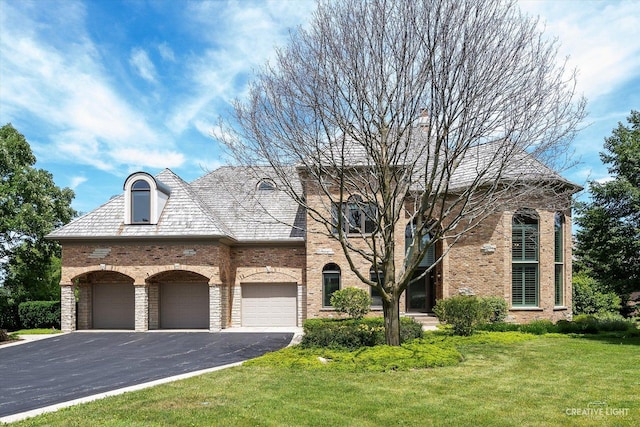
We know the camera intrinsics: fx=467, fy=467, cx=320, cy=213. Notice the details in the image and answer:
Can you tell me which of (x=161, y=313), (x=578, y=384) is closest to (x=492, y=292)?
(x=578, y=384)

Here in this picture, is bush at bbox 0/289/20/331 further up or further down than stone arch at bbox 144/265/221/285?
further down

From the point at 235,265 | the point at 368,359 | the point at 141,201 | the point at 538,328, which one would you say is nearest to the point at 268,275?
the point at 235,265

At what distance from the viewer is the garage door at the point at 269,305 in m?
20.7

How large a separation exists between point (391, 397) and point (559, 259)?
45.9 ft

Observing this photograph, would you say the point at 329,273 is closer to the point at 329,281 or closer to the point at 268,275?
the point at 329,281

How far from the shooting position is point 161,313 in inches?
801

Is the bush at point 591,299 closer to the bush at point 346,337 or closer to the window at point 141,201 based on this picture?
the bush at point 346,337

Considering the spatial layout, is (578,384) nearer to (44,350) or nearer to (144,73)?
(144,73)

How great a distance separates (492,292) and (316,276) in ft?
22.5

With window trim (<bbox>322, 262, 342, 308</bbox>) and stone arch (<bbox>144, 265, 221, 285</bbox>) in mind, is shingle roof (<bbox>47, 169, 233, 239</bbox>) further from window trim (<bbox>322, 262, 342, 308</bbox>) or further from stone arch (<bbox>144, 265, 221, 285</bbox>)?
window trim (<bbox>322, 262, 342, 308</bbox>)

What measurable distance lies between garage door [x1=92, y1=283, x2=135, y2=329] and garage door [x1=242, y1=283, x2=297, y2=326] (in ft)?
16.2

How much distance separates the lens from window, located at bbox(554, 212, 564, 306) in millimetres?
18797

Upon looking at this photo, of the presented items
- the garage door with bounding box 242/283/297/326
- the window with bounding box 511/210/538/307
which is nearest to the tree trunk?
the window with bounding box 511/210/538/307

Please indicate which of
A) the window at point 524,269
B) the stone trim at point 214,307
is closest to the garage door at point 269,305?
the stone trim at point 214,307
